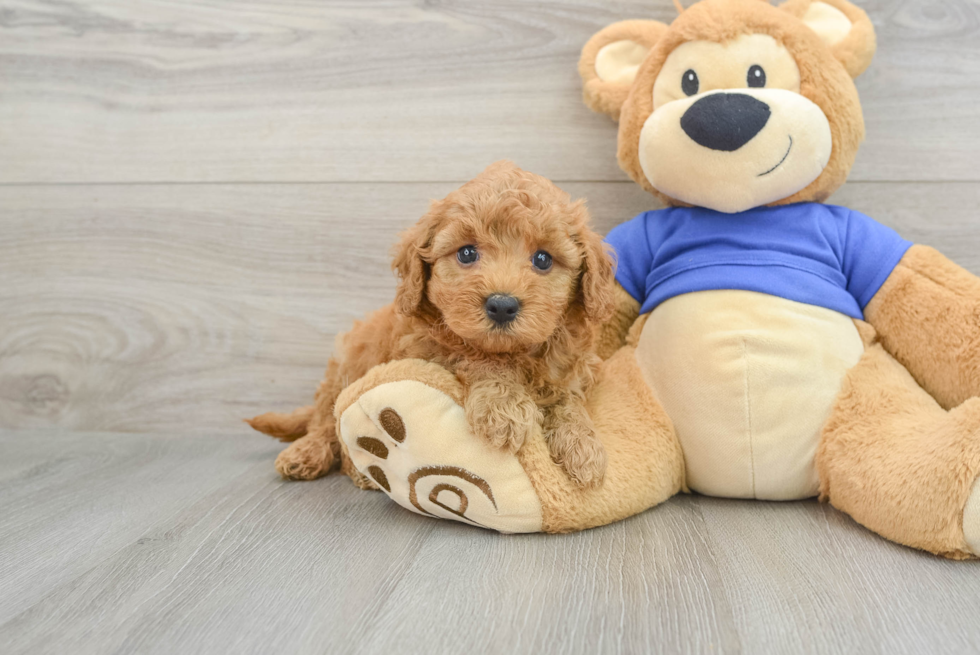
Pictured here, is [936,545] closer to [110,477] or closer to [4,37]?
[110,477]

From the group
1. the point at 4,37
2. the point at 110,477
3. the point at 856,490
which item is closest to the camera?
the point at 856,490

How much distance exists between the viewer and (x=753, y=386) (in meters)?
1.08

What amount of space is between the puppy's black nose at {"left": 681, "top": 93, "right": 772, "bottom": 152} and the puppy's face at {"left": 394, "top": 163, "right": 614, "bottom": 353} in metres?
0.26

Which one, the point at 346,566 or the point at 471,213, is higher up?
the point at 471,213

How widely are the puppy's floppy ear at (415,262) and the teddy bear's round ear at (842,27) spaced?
0.78 metres

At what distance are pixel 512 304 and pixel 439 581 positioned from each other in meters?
0.38

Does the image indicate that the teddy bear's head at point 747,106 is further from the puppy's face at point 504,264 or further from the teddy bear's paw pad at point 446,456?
the teddy bear's paw pad at point 446,456

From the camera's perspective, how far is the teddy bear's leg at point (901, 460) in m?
0.88

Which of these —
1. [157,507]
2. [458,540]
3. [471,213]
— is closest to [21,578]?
[157,507]

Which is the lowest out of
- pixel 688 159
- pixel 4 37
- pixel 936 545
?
pixel 936 545

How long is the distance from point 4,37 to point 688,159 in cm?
159

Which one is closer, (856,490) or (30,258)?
(856,490)

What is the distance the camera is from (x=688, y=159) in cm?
112

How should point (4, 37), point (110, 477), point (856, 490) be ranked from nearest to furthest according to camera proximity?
point (856, 490)
point (110, 477)
point (4, 37)
